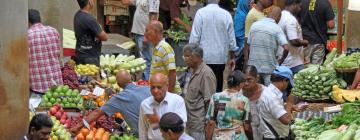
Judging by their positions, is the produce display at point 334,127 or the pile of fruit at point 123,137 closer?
the produce display at point 334,127

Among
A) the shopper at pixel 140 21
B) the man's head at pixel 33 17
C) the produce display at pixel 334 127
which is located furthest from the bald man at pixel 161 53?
the shopper at pixel 140 21

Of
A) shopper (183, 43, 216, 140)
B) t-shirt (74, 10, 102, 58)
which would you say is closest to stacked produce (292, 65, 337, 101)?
shopper (183, 43, 216, 140)

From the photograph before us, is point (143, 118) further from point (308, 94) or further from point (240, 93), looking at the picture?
point (308, 94)

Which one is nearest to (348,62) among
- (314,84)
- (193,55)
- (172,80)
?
(314,84)

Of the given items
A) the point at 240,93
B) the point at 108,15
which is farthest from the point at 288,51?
the point at 108,15

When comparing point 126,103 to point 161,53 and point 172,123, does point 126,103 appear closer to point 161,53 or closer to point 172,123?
point 161,53

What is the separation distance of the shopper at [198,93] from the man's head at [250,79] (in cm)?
68

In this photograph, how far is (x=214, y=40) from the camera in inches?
574

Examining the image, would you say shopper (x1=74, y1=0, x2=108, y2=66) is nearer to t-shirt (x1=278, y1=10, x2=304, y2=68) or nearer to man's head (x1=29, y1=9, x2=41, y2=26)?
man's head (x1=29, y1=9, x2=41, y2=26)

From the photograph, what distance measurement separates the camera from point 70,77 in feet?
45.1

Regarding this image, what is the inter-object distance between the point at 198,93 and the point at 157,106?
1.52 m

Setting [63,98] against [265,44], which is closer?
[63,98]

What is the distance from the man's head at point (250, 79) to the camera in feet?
35.7

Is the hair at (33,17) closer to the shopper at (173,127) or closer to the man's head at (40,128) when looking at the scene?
the man's head at (40,128)
